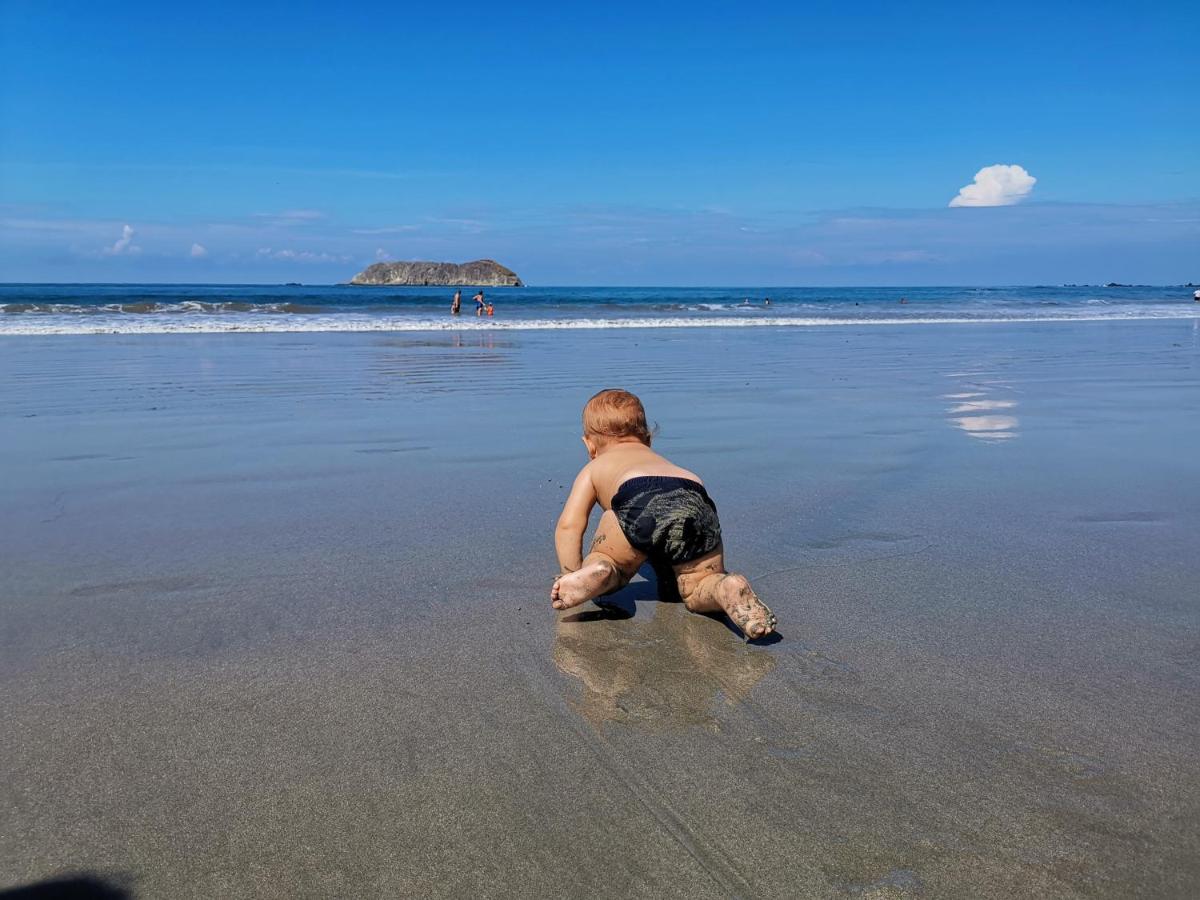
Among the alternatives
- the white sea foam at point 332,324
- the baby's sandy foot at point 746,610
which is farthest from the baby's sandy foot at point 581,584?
the white sea foam at point 332,324

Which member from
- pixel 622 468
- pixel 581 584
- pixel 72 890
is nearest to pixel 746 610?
pixel 581 584

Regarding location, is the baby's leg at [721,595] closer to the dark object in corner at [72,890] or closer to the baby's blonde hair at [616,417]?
A: the baby's blonde hair at [616,417]

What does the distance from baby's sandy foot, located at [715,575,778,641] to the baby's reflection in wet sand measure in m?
0.09

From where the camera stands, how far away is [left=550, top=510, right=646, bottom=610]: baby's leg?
3.46 metres

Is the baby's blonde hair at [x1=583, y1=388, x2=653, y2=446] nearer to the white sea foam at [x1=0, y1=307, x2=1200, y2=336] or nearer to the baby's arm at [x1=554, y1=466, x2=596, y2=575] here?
the baby's arm at [x1=554, y1=466, x2=596, y2=575]

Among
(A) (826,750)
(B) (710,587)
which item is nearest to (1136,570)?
(B) (710,587)

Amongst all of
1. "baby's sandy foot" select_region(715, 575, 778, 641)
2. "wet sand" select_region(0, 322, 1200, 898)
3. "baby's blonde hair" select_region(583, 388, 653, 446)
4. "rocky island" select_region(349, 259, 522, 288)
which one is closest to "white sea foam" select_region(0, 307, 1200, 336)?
"wet sand" select_region(0, 322, 1200, 898)

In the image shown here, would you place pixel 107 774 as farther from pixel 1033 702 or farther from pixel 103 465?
pixel 103 465

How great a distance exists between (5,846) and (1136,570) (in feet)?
13.5

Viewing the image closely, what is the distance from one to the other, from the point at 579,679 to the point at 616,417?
1322 mm

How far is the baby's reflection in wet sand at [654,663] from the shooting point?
9.34 ft

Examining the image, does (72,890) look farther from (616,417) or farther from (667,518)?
(616,417)

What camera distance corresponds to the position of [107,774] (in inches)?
96.0

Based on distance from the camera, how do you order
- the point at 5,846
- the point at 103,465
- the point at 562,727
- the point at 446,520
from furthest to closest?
the point at 103,465
the point at 446,520
the point at 562,727
the point at 5,846
